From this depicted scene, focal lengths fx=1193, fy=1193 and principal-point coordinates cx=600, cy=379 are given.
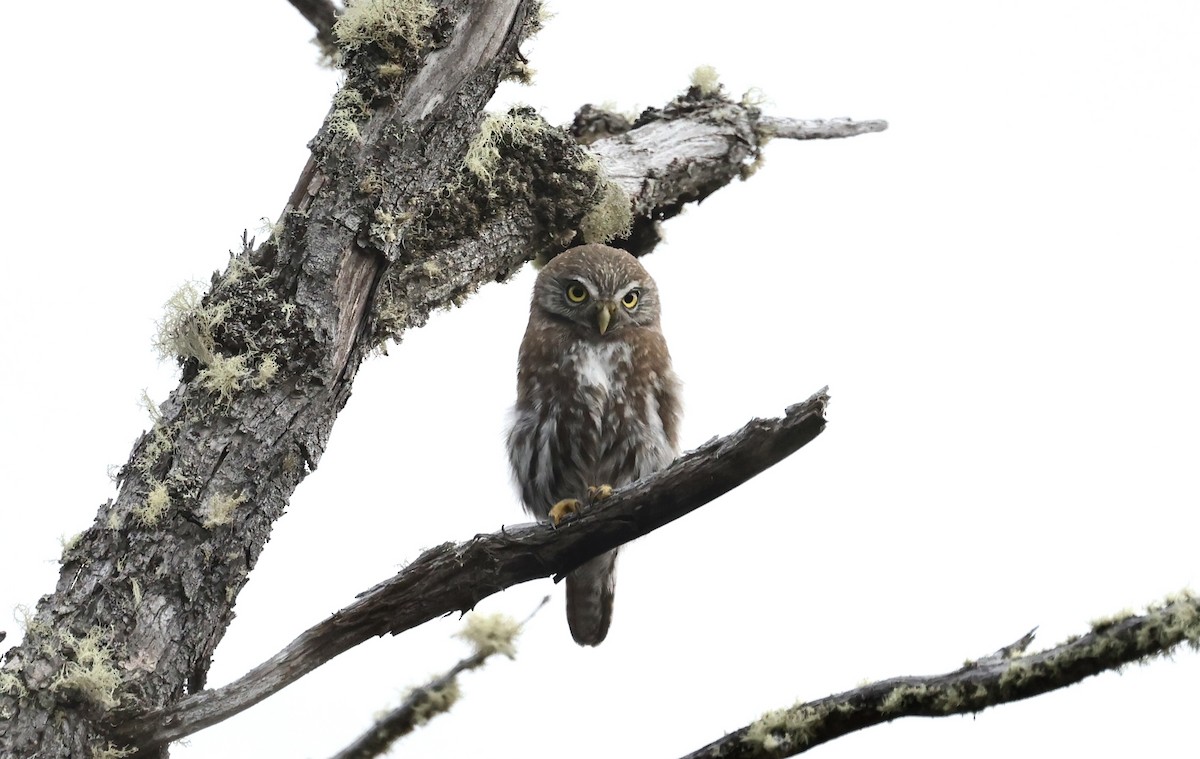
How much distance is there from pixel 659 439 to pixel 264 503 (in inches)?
54.8

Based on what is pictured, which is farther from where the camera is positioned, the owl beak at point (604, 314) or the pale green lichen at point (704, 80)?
the pale green lichen at point (704, 80)

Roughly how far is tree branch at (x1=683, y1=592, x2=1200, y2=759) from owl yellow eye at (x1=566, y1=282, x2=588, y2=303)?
2.02 m

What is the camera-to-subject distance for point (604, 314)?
413cm

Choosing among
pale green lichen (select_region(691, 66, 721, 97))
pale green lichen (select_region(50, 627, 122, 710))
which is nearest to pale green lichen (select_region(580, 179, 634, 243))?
pale green lichen (select_region(691, 66, 721, 97))

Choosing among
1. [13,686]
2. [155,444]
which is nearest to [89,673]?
[13,686]

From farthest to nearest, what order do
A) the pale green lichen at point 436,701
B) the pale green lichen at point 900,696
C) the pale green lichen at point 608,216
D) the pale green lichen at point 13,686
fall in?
the pale green lichen at point 608,216, the pale green lichen at point 13,686, the pale green lichen at point 436,701, the pale green lichen at point 900,696

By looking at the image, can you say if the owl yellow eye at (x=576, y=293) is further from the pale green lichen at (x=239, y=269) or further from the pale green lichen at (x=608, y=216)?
the pale green lichen at (x=239, y=269)

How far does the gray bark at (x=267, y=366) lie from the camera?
3.04 meters

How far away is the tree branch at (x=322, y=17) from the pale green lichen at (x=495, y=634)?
246 cm

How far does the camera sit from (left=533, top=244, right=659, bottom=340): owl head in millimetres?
4211

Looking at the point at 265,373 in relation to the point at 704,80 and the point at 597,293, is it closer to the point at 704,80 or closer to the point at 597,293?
the point at 597,293

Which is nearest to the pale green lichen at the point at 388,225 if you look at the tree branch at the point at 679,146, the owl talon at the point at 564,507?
the owl talon at the point at 564,507

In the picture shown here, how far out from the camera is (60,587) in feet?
10.4

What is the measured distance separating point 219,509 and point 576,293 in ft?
5.07
